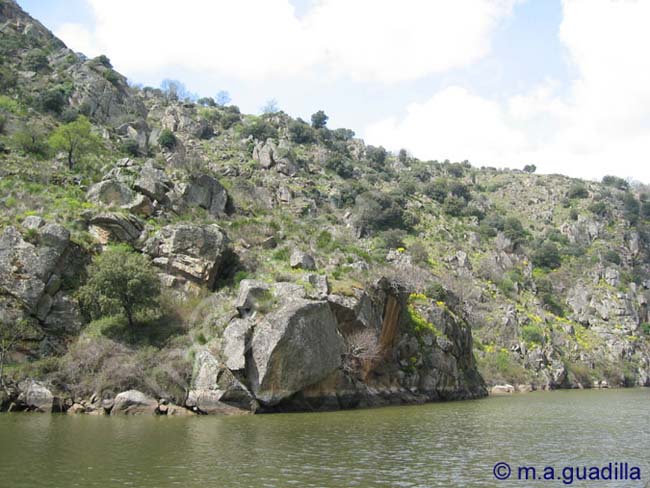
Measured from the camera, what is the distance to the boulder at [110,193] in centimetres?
5188

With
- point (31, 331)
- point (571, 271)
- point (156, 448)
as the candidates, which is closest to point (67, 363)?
point (31, 331)

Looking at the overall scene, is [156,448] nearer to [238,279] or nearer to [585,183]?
[238,279]

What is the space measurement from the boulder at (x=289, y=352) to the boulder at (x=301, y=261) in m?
11.0

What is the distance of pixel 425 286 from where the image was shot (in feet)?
211

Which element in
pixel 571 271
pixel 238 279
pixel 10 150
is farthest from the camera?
pixel 571 271

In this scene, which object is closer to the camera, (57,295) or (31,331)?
(31,331)

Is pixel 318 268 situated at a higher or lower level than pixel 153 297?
higher

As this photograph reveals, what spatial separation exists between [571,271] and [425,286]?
6132 centimetres

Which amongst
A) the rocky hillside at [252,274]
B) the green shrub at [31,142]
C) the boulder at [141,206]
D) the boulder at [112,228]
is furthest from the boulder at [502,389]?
the green shrub at [31,142]

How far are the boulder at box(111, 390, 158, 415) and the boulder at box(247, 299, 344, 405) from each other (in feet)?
22.1

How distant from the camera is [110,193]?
2067 inches

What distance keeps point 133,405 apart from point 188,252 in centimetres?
1632

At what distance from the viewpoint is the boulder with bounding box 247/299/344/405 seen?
119 feet

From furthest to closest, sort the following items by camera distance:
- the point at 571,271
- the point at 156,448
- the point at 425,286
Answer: the point at 571,271 < the point at 425,286 < the point at 156,448
